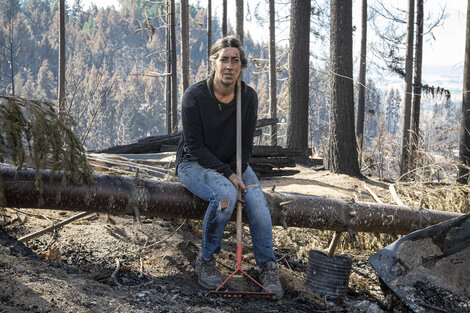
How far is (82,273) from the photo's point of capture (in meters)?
3.71

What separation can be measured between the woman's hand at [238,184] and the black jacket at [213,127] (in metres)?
0.05

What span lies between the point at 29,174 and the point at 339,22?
8.79 meters

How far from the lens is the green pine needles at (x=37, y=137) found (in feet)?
12.1

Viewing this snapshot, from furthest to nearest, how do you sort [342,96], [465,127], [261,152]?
[465,127], [342,96], [261,152]

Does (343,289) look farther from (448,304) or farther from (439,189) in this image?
(439,189)

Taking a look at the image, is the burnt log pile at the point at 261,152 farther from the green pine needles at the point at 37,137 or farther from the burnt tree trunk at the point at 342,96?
the green pine needles at the point at 37,137

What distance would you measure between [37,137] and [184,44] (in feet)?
50.3

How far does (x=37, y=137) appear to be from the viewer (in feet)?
12.3

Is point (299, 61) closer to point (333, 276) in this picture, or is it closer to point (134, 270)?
point (333, 276)

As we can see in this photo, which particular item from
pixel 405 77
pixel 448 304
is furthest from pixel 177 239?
pixel 405 77

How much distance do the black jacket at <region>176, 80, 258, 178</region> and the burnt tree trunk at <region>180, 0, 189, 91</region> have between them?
46.9ft

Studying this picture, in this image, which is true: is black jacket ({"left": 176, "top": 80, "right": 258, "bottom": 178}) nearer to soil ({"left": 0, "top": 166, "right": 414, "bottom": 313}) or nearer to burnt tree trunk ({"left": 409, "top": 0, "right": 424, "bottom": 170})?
soil ({"left": 0, "top": 166, "right": 414, "bottom": 313})

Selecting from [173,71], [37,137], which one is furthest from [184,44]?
[37,137]

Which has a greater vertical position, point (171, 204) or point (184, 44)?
point (184, 44)
